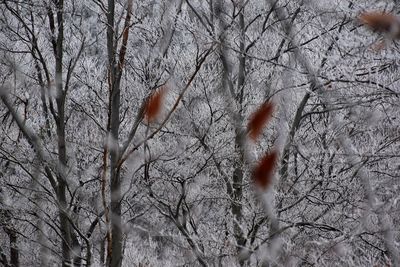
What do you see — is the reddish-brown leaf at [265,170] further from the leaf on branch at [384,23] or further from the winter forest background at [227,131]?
the leaf on branch at [384,23]

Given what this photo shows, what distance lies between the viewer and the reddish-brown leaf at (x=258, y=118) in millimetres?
6759

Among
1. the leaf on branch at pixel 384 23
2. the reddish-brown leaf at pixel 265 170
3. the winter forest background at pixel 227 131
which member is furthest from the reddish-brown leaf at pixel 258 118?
the leaf on branch at pixel 384 23

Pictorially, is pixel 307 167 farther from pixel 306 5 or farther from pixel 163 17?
pixel 163 17

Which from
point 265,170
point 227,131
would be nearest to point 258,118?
point 227,131

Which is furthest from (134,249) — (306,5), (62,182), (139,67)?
(306,5)

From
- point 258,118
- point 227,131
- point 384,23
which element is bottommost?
point 384,23

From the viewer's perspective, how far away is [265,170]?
6121mm

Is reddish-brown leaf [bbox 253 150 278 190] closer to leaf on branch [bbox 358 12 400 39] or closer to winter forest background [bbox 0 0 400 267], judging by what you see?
winter forest background [bbox 0 0 400 267]

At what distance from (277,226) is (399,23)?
300cm

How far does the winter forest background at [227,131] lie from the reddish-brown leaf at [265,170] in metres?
0.02

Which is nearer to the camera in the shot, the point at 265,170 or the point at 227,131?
the point at 265,170

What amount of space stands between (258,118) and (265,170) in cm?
121

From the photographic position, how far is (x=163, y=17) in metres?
6.07

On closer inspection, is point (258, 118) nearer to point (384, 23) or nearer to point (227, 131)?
point (227, 131)
